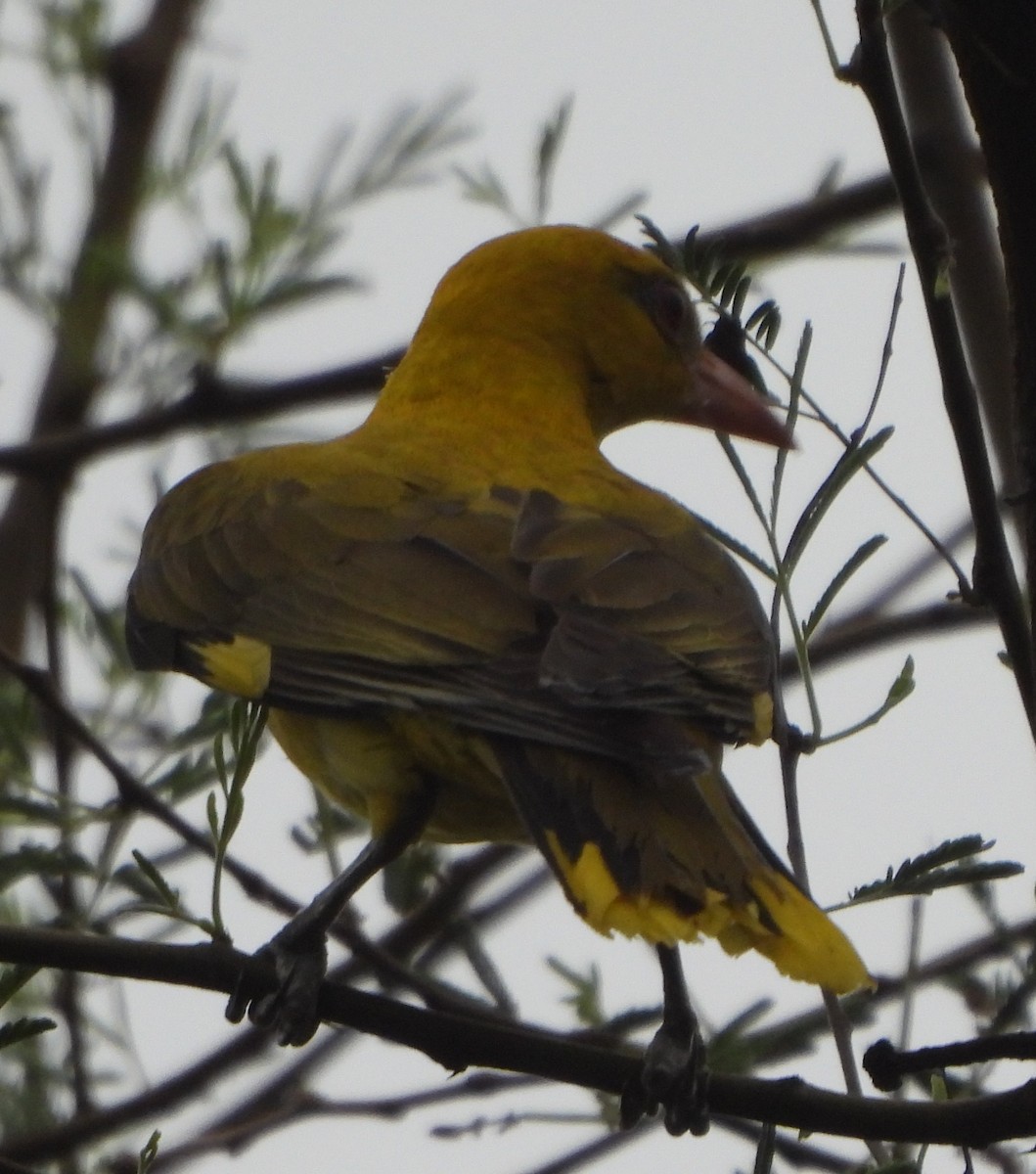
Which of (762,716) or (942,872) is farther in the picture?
(762,716)

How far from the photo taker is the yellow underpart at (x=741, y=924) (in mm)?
2195

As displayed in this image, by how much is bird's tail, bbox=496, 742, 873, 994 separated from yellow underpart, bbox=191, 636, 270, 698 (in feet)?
1.36

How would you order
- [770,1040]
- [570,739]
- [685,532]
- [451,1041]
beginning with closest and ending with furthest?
[451,1041] < [570,739] < [770,1040] < [685,532]

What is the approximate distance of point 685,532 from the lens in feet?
10.7

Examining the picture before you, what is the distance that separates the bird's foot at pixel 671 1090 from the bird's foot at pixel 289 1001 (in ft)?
1.34

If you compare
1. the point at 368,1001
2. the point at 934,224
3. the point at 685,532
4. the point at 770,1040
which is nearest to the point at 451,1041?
the point at 368,1001

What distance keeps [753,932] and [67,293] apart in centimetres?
254

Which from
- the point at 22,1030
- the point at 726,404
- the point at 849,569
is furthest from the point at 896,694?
the point at 726,404

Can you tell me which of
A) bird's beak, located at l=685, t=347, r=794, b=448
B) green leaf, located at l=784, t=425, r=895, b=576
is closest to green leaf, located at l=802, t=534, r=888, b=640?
green leaf, located at l=784, t=425, r=895, b=576

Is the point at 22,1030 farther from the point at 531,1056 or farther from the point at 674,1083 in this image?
the point at 674,1083

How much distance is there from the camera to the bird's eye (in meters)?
4.17

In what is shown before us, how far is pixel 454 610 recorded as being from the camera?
271 centimetres

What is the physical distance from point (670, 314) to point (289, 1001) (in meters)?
2.04

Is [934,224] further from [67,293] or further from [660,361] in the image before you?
[67,293]
